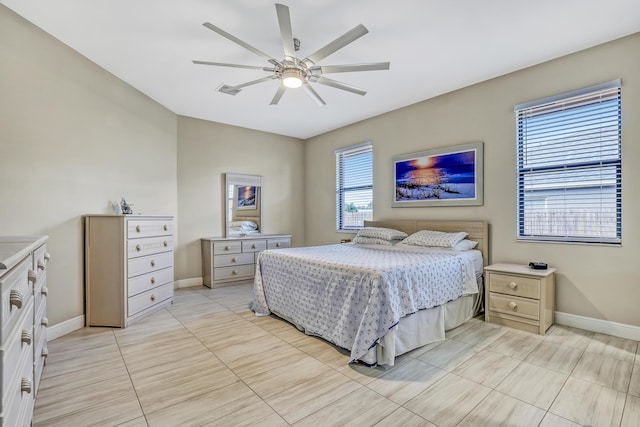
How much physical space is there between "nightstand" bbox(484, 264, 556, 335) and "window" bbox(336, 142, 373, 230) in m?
2.26

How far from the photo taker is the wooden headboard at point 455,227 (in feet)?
11.6

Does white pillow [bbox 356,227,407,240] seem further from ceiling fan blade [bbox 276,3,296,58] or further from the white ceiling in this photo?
ceiling fan blade [bbox 276,3,296,58]

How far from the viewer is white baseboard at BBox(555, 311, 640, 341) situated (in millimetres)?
2680

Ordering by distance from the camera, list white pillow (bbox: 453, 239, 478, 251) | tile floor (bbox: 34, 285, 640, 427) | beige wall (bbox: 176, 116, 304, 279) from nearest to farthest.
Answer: tile floor (bbox: 34, 285, 640, 427)
white pillow (bbox: 453, 239, 478, 251)
beige wall (bbox: 176, 116, 304, 279)

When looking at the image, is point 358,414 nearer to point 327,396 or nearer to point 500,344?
point 327,396

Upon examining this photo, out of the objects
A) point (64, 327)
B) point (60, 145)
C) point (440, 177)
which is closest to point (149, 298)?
point (64, 327)

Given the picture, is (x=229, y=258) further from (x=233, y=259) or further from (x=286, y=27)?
(x=286, y=27)

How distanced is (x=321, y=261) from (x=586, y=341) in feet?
7.81

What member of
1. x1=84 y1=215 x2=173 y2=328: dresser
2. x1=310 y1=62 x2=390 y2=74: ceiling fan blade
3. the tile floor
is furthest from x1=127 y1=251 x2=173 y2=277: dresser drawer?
x1=310 y1=62 x2=390 y2=74: ceiling fan blade

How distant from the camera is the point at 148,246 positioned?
342cm

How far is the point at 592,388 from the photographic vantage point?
1954mm

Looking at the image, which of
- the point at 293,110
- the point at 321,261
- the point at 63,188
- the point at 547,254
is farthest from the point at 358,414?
the point at 293,110

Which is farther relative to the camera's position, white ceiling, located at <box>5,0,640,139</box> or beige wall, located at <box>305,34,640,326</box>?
beige wall, located at <box>305,34,640,326</box>

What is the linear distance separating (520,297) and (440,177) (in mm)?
1711
